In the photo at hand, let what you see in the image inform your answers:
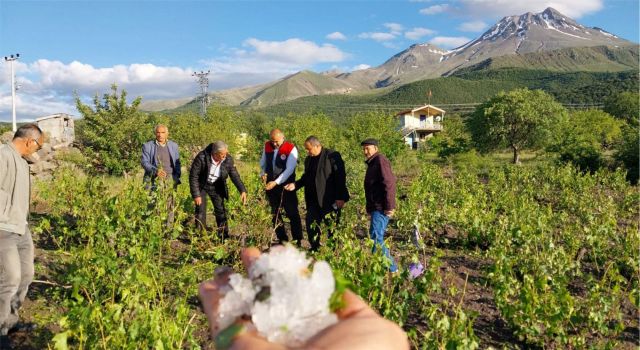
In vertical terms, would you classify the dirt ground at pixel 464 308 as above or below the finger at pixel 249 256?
below

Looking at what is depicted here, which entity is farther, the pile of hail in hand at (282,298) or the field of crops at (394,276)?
the field of crops at (394,276)

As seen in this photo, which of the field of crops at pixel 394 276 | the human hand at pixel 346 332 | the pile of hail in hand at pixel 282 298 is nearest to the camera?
the human hand at pixel 346 332

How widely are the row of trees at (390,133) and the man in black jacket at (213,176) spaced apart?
568 cm

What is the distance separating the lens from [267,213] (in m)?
5.80

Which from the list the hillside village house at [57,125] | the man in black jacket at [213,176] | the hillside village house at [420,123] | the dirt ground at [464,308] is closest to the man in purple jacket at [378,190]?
the dirt ground at [464,308]

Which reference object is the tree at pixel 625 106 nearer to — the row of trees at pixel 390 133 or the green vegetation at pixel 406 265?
the row of trees at pixel 390 133

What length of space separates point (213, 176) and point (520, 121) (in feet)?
98.0

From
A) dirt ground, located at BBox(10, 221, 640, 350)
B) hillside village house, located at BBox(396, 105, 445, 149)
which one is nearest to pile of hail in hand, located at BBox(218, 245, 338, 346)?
dirt ground, located at BBox(10, 221, 640, 350)

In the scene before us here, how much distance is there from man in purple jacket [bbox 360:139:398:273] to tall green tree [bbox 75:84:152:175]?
50.3 feet

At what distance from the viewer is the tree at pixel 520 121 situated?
3102 centimetres

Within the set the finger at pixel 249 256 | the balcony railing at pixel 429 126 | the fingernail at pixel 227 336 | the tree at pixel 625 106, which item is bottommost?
the fingernail at pixel 227 336

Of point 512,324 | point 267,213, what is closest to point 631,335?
point 512,324

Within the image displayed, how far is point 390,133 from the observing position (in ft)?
80.6

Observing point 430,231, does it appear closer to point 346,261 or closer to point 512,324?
point 512,324
